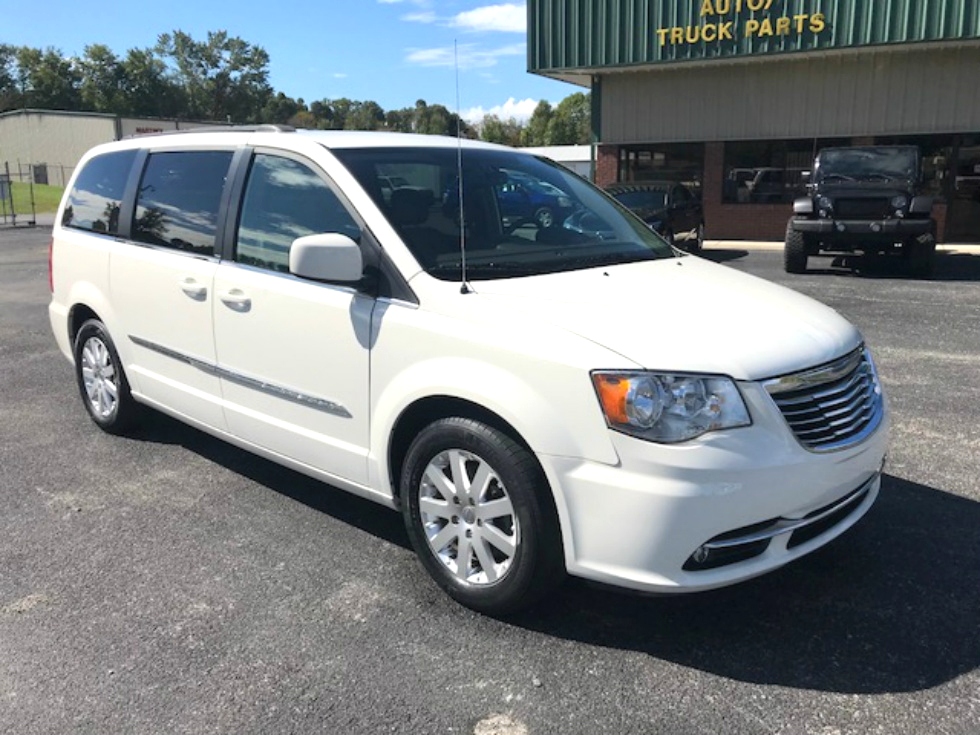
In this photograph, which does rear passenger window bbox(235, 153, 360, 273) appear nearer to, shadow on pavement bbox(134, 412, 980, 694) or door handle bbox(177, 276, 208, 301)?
door handle bbox(177, 276, 208, 301)

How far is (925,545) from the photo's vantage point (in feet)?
12.1

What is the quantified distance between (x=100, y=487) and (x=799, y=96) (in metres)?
18.6

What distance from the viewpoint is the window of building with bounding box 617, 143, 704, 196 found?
20828 millimetres

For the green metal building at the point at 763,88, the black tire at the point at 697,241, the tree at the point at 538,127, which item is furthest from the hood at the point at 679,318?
the tree at the point at 538,127

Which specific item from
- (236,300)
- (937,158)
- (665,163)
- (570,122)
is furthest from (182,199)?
(570,122)

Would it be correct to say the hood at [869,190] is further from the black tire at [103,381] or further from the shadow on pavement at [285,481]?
the black tire at [103,381]

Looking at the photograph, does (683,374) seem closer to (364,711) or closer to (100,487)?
(364,711)

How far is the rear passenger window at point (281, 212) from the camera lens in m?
3.66

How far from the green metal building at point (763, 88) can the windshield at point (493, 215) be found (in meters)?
15.7

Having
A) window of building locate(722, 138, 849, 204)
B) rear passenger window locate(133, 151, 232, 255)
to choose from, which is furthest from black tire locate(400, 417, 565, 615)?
window of building locate(722, 138, 849, 204)

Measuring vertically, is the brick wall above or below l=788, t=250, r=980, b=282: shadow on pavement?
above

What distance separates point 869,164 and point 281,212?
1208 centimetres

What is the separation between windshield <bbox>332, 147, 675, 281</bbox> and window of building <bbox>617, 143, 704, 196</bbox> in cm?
1722

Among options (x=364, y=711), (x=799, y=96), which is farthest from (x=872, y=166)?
(x=364, y=711)
